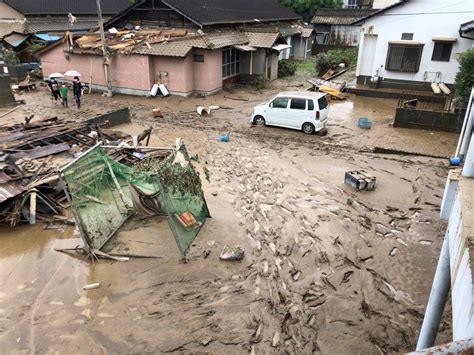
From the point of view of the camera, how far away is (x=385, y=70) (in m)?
23.3

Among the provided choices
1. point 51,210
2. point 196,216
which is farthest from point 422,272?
point 51,210

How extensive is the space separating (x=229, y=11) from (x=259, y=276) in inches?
1038

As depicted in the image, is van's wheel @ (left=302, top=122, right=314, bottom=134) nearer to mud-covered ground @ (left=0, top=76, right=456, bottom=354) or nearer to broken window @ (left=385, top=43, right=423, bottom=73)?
mud-covered ground @ (left=0, top=76, right=456, bottom=354)

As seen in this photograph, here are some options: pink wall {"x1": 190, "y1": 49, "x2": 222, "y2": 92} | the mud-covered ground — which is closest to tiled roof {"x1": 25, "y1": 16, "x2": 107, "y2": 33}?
pink wall {"x1": 190, "y1": 49, "x2": 222, "y2": 92}

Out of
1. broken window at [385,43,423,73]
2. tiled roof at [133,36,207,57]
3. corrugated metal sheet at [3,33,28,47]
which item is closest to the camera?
tiled roof at [133,36,207,57]

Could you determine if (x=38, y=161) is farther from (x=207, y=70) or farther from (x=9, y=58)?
(x=9, y=58)

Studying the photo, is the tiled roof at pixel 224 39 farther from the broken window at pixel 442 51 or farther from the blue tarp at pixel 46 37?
the blue tarp at pixel 46 37

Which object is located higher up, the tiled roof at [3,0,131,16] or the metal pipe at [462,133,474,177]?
the tiled roof at [3,0,131,16]

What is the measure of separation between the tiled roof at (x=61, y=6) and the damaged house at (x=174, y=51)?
12729mm

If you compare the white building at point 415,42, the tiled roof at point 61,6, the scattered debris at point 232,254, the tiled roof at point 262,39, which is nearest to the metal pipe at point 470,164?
the scattered debris at point 232,254

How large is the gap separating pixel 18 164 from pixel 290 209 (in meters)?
7.65

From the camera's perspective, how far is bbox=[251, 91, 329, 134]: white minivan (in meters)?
15.1

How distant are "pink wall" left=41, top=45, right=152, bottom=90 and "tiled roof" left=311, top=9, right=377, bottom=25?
2496 cm

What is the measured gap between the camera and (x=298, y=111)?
15.4m
